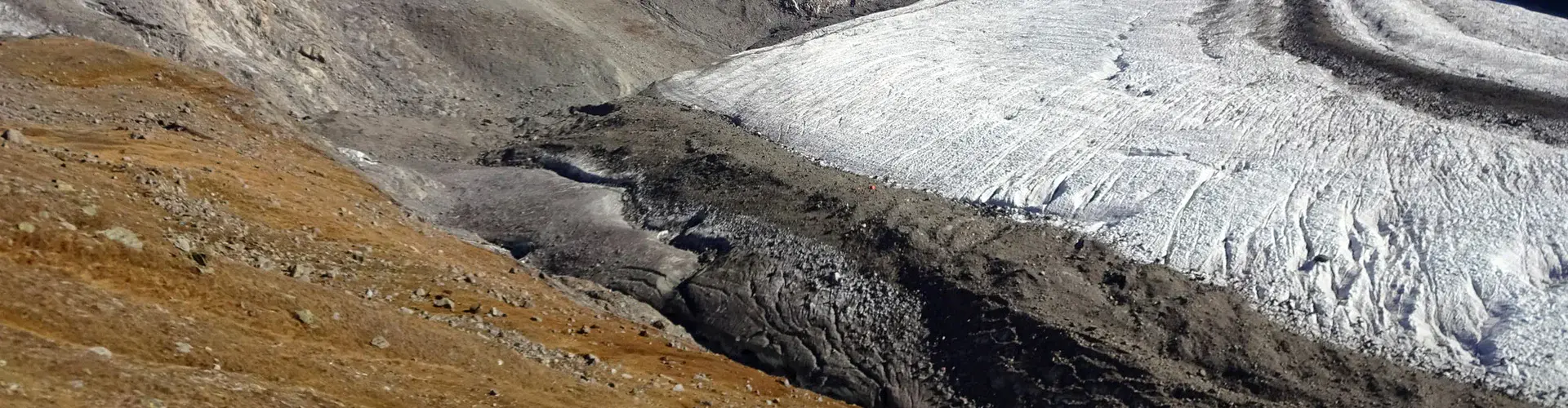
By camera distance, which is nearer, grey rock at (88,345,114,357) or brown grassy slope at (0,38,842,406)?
grey rock at (88,345,114,357)

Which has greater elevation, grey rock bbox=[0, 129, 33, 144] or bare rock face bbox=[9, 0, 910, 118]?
grey rock bbox=[0, 129, 33, 144]

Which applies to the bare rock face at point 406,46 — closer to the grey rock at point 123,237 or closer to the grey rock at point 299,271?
the grey rock at point 299,271

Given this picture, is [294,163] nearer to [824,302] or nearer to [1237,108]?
[824,302]

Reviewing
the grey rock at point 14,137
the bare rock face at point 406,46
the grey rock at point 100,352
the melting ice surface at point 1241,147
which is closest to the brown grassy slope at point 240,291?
the grey rock at point 100,352

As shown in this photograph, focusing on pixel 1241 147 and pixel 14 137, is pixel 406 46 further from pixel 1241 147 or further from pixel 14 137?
pixel 1241 147

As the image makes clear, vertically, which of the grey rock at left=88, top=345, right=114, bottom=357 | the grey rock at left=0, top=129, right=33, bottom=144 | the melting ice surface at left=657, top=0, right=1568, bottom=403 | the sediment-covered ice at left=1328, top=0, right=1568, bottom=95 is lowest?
the melting ice surface at left=657, top=0, right=1568, bottom=403

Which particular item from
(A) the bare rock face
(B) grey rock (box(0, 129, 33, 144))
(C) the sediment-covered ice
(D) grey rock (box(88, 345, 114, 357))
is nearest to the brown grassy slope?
(D) grey rock (box(88, 345, 114, 357))

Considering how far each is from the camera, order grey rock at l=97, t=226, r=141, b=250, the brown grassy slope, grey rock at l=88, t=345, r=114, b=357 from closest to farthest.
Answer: grey rock at l=88, t=345, r=114, b=357
the brown grassy slope
grey rock at l=97, t=226, r=141, b=250

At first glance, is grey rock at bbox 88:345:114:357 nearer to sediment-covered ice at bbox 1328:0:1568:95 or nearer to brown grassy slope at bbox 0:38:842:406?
brown grassy slope at bbox 0:38:842:406

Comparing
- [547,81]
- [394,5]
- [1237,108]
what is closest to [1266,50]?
[1237,108]
